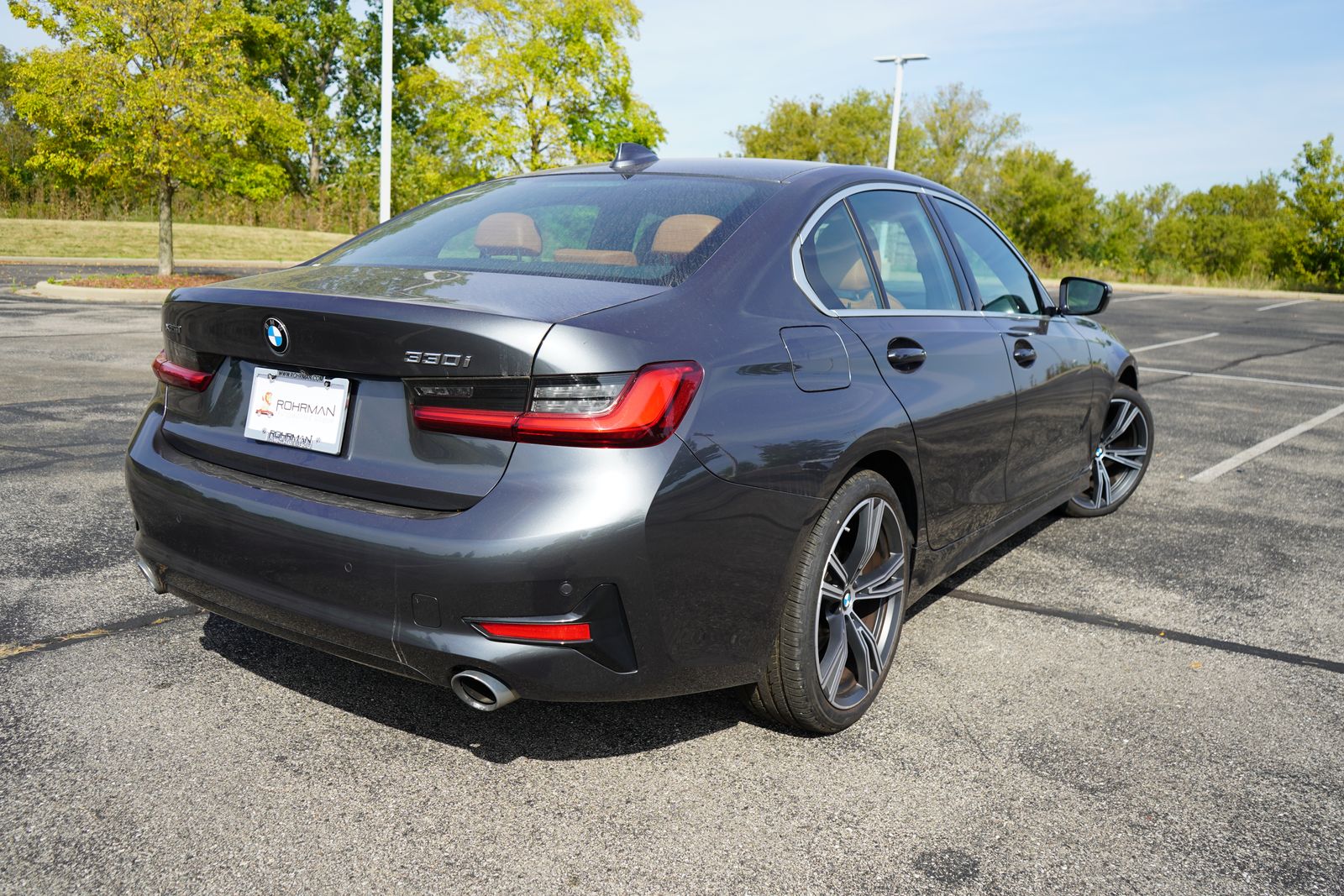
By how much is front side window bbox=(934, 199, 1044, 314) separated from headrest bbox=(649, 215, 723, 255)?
1429 mm

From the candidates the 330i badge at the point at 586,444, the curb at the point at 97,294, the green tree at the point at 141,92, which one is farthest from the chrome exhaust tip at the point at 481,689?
the green tree at the point at 141,92

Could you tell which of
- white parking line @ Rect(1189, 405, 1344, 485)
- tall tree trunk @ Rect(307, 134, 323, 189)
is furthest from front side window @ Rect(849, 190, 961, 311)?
tall tree trunk @ Rect(307, 134, 323, 189)

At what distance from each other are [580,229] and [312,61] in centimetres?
5204

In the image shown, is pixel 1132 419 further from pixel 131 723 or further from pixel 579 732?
pixel 131 723

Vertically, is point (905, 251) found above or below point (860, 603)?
above

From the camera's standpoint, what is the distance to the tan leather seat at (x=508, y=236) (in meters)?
3.18

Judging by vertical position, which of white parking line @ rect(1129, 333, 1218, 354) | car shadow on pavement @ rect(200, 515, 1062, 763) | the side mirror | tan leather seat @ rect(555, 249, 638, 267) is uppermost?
tan leather seat @ rect(555, 249, 638, 267)

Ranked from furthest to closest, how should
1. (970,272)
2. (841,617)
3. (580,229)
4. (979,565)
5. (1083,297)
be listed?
(1083,297) → (979,565) → (970,272) → (580,229) → (841,617)

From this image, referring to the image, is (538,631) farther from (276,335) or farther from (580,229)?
(580,229)

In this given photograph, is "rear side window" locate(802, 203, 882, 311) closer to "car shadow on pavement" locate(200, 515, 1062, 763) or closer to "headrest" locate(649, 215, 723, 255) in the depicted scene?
"headrest" locate(649, 215, 723, 255)

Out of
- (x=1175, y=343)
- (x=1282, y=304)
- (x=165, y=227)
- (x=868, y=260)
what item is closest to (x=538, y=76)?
(x=165, y=227)

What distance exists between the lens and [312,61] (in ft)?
163

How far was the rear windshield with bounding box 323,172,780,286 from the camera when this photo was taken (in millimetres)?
2939

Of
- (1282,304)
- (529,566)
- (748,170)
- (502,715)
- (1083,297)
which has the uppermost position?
(748,170)
